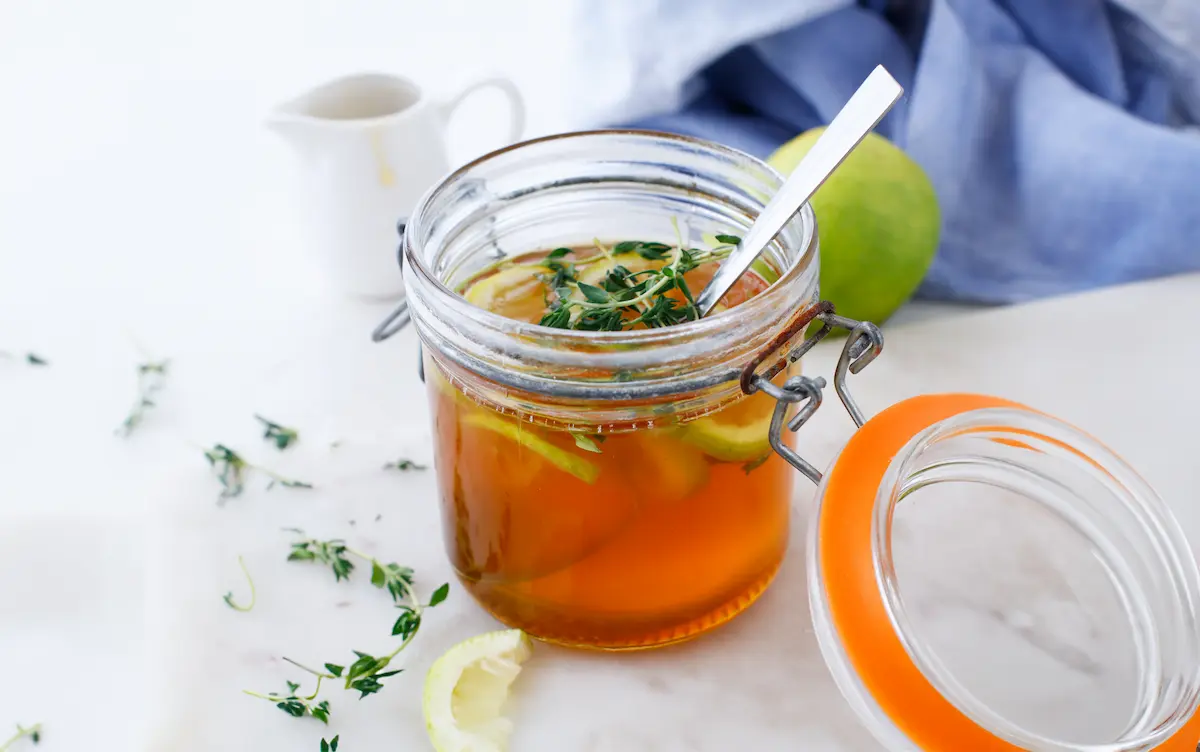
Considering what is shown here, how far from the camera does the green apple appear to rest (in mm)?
1144

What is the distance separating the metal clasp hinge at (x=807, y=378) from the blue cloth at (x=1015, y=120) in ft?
1.96

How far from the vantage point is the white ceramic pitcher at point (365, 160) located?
3.88 ft

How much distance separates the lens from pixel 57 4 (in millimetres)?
1742

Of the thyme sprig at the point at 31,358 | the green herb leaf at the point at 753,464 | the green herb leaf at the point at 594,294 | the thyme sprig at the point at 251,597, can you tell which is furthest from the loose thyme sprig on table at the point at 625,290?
the thyme sprig at the point at 31,358

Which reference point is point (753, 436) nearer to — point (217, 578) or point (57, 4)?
point (217, 578)

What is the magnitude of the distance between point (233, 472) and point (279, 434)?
59 mm

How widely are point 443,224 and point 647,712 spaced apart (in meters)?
0.38

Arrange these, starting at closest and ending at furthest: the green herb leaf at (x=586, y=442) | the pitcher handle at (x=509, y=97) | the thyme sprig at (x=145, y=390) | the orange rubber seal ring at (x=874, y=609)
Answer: the orange rubber seal ring at (x=874, y=609)
the green herb leaf at (x=586, y=442)
the thyme sprig at (x=145, y=390)
the pitcher handle at (x=509, y=97)

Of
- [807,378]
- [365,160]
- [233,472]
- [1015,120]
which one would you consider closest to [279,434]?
[233,472]

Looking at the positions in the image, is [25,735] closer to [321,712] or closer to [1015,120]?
[321,712]

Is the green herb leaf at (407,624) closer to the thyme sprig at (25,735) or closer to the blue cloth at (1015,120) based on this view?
the thyme sprig at (25,735)

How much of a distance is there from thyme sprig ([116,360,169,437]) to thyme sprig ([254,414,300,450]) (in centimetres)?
Result: 13

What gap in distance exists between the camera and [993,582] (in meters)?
0.90

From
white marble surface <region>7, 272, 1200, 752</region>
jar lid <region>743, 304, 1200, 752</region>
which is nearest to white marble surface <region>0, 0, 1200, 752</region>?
white marble surface <region>7, 272, 1200, 752</region>
